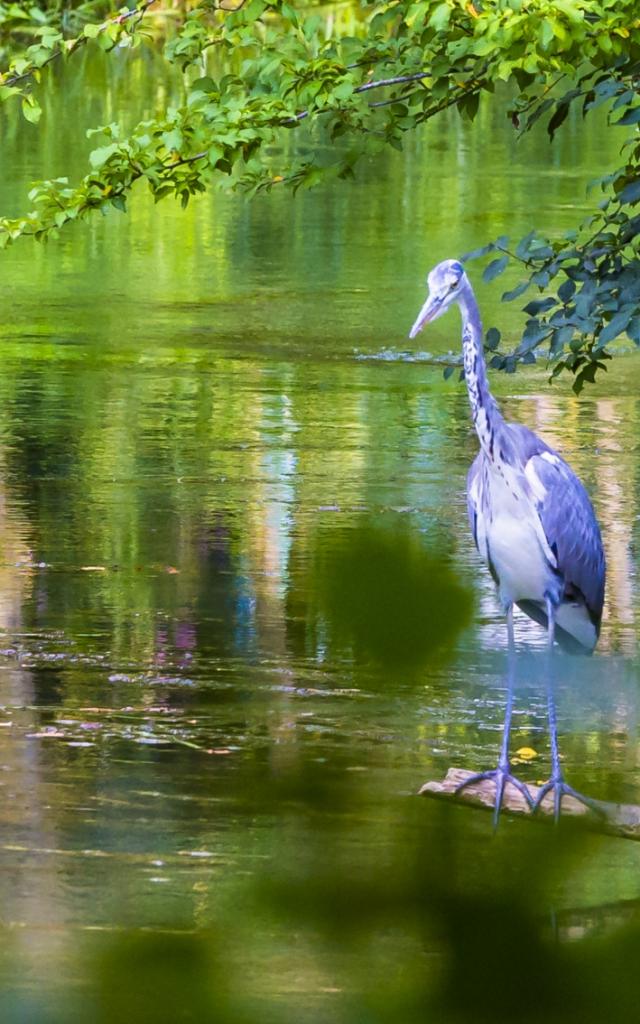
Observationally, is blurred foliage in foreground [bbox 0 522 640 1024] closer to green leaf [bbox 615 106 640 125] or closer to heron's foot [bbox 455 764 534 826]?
heron's foot [bbox 455 764 534 826]

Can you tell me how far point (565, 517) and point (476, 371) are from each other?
1.72 feet

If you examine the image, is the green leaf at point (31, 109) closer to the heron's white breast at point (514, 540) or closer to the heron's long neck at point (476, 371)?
the heron's long neck at point (476, 371)

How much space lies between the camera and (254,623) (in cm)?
735

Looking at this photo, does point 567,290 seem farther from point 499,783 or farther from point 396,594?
point 396,594

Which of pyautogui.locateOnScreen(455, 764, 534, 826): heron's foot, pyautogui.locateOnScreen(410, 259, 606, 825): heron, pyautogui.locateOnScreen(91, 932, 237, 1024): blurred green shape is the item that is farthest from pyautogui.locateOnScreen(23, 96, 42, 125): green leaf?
pyautogui.locateOnScreen(91, 932, 237, 1024): blurred green shape

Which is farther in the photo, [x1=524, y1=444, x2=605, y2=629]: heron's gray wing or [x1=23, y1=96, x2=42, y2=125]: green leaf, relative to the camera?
[x1=524, y1=444, x2=605, y2=629]: heron's gray wing

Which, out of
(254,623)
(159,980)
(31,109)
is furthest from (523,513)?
(159,980)

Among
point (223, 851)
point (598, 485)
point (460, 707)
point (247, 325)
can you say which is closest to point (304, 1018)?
point (223, 851)

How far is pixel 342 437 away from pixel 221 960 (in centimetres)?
956

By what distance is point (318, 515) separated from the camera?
8.88m

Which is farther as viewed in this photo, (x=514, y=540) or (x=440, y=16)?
(x=514, y=540)

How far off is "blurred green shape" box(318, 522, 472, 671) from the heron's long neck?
151 inches

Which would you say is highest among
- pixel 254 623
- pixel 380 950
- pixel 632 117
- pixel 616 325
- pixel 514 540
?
pixel 632 117

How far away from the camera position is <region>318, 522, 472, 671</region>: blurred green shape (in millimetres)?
1479
